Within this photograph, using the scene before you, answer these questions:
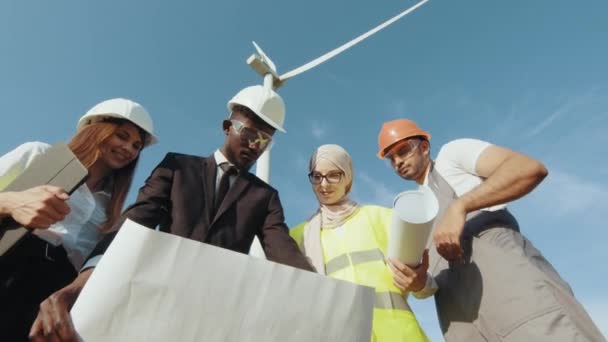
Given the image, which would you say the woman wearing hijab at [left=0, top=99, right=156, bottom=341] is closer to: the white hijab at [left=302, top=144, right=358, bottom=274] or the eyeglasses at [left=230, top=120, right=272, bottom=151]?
the eyeglasses at [left=230, top=120, right=272, bottom=151]

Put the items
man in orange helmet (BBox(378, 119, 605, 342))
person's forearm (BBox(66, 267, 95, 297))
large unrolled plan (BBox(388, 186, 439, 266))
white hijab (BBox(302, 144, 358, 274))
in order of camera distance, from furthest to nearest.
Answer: white hijab (BBox(302, 144, 358, 274)), man in orange helmet (BBox(378, 119, 605, 342)), large unrolled plan (BBox(388, 186, 439, 266)), person's forearm (BBox(66, 267, 95, 297))

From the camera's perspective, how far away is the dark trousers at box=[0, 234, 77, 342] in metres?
2.40

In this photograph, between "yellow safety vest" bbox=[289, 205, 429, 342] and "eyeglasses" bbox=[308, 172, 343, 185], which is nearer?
"yellow safety vest" bbox=[289, 205, 429, 342]

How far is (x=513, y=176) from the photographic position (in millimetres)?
3121

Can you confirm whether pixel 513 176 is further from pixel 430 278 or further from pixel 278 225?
pixel 278 225

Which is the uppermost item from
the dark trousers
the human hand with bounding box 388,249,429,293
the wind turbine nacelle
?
the wind turbine nacelle

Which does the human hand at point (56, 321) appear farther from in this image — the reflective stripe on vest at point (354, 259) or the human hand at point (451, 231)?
the human hand at point (451, 231)

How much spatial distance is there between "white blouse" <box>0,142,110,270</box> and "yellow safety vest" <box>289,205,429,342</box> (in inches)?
71.8

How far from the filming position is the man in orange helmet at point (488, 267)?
2.75m

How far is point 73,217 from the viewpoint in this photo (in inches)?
124

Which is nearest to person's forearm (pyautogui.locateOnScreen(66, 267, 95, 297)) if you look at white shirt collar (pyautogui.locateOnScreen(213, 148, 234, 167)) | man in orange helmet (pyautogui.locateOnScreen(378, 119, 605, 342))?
white shirt collar (pyautogui.locateOnScreen(213, 148, 234, 167))

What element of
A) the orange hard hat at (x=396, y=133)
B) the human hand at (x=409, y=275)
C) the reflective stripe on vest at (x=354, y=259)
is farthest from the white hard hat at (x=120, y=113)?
the human hand at (x=409, y=275)

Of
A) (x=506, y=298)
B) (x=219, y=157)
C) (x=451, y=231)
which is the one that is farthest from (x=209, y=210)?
(x=506, y=298)

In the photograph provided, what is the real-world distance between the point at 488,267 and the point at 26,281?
3.10m
